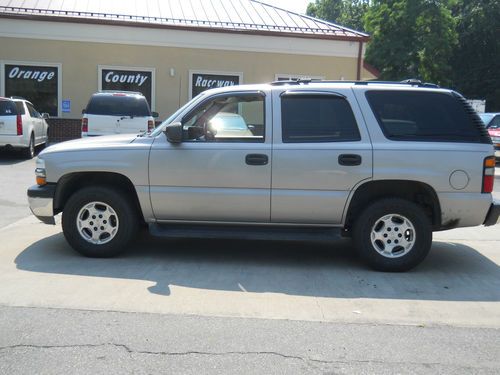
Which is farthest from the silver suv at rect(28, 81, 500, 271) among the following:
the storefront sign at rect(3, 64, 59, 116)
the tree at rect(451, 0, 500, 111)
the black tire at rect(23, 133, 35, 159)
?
the tree at rect(451, 0, 500, 111)

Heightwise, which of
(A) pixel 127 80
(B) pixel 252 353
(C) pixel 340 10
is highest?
(C) pixel 340 10

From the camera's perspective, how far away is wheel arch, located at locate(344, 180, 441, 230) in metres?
5.68

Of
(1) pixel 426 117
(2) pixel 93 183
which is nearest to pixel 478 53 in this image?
(1) pixel 426 117

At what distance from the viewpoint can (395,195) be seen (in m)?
5.82

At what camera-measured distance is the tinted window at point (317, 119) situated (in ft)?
18.7

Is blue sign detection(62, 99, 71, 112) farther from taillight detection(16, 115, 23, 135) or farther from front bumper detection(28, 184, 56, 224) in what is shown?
front bumper detection(28, 184, 56, 224)

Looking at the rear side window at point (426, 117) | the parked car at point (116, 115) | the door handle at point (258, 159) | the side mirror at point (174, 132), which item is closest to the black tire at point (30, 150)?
the parked car at point (116, 115)

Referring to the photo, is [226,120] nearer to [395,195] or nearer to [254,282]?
[254,282]

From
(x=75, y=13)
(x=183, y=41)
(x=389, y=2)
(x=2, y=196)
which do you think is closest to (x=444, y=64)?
(x=389, y=2)

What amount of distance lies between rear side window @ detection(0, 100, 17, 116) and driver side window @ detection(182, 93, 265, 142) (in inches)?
376

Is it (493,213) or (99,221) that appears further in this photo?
(99,221)

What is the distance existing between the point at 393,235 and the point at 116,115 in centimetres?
890

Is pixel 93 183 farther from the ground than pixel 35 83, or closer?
closer

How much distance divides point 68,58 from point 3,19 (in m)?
2.46
